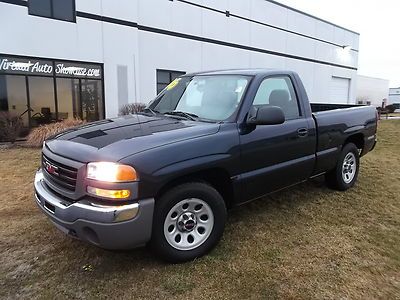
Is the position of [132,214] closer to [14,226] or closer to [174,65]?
[14,226]

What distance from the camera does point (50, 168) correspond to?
3283mm

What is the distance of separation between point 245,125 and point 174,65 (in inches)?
639

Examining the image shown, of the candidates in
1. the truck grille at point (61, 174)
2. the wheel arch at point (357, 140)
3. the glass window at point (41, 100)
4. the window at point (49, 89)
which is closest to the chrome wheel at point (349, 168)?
the wheel arch at point (357, 140)

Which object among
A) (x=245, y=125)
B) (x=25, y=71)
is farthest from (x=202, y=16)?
(x=245, y=125)

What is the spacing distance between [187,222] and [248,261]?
699mm

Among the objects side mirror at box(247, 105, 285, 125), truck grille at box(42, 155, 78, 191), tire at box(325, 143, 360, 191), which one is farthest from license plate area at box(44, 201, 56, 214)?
tire at box(325, 143, 360, 191)

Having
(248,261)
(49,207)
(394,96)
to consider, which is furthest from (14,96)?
(394,96)

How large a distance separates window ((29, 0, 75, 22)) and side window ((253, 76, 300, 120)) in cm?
1242

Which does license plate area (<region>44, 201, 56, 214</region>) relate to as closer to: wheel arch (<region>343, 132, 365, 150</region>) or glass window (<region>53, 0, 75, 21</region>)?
wheel arch (<region>343, 132, 365, 150</region>)

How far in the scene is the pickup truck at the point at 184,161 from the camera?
9.15ft

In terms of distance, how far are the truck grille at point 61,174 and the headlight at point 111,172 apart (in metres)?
0.21

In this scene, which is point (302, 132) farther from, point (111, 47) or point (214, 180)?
point (111, 47)

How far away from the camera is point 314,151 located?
4.57m

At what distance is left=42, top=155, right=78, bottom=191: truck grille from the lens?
9.64 ft
